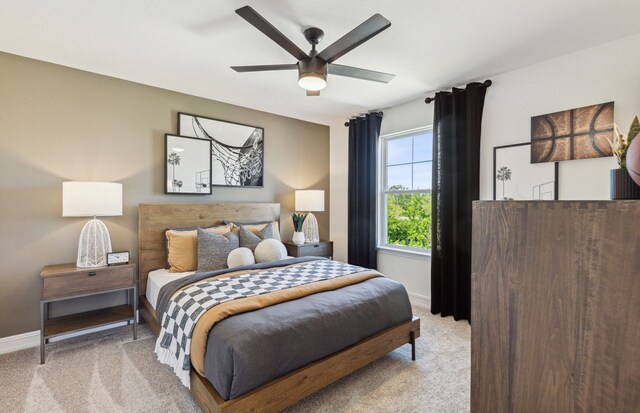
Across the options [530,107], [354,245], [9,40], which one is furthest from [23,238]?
[530,107]

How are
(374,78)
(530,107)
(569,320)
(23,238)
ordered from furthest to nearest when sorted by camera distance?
(530,107) < (23,238) < (374,78) < (569,320)

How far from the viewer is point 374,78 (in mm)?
2439

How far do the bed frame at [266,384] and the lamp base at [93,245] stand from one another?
1.25ft

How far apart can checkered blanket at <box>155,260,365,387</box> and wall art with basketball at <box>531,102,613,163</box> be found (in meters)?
2.13

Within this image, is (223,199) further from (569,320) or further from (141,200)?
(569,320)

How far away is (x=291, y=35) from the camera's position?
239 centimetres

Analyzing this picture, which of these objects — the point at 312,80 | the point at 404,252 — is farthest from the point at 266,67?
the point at 404,252

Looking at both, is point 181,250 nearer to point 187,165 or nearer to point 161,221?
point 161,221

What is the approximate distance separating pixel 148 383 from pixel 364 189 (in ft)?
10.5

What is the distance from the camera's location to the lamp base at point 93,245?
2.70 metres

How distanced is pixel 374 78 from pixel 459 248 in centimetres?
203

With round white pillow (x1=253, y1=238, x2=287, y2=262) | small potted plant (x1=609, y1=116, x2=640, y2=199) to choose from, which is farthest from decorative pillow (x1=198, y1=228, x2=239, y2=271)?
small potted plant (x1=609, y1=116, x2=640, y2=199)

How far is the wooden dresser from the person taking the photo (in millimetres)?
630

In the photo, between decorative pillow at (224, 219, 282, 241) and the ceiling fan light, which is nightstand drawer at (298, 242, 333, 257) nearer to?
decorative pillow at (224, 219, 282, 241)
